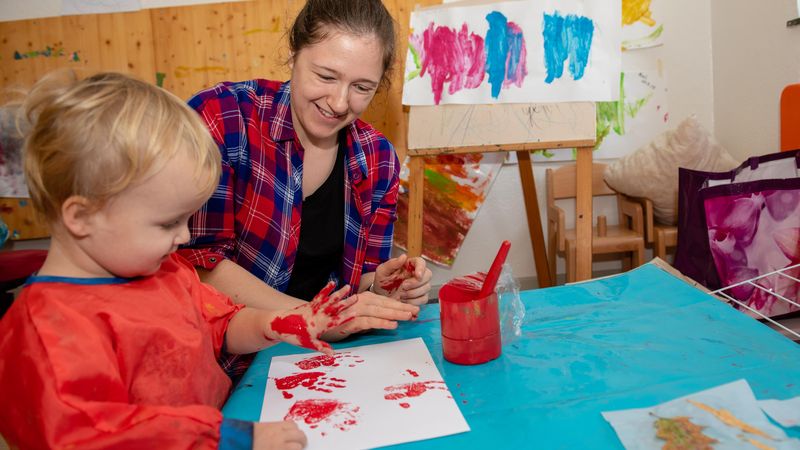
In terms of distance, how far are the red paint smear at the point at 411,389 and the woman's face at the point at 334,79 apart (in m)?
0.62

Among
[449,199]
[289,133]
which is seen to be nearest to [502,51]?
[449,199]

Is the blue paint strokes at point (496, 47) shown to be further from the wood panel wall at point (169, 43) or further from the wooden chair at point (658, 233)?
the wooden chair at point (658, 233)

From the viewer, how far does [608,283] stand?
1330 millimetres

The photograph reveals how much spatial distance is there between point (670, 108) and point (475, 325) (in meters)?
2.38

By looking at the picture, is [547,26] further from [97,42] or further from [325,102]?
[97,42]

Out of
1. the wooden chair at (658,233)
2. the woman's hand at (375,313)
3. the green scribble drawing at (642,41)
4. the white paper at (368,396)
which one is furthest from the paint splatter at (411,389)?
the green scribble drawing at (642,41)

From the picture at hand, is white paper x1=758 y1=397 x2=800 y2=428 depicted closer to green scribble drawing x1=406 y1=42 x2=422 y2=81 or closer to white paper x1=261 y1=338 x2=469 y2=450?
white paper x1=261 y1=338 x2=469 y2=450

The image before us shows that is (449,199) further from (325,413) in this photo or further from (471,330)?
(325,413)

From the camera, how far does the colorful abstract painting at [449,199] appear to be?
2.92 m

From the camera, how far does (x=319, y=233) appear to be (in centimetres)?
145

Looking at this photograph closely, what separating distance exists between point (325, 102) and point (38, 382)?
2.68 feet

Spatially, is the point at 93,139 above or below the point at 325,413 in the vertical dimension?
above

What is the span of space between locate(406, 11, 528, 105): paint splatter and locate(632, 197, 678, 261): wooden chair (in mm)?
923

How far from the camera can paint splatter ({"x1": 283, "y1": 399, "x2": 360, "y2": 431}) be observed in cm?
83
